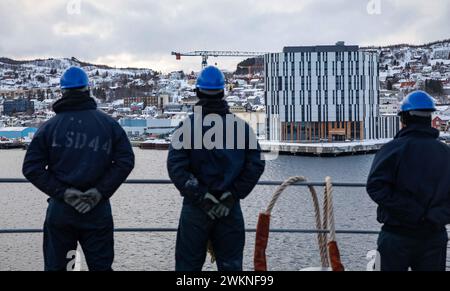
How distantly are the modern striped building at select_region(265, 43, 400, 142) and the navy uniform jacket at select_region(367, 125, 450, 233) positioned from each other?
286ft

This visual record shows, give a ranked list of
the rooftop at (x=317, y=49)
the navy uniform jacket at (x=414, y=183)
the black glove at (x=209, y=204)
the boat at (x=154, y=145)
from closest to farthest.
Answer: the navy uniform jacket at (x=414, y=183)
the black glove at (x=209, y=204)
the rooftop at (x=317, y=49)
the boat at (x=154, y=145)

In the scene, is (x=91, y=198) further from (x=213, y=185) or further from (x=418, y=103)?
(x=418, y=103)

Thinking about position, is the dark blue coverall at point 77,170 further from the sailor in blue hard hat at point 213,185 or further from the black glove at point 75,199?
the sailor in blue hard hat at point 213,185

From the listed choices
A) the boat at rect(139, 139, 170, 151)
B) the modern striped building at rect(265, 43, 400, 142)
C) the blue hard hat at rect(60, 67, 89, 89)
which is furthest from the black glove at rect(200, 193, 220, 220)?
the boat at rect(139, 139, 170, 151)

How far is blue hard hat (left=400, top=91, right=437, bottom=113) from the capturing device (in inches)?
166

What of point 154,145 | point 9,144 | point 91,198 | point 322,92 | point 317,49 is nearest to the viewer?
point 91,198

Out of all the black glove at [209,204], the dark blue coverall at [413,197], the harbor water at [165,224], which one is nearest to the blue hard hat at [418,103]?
the dark blue coverall at [413,197]

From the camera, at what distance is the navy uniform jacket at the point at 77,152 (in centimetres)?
416

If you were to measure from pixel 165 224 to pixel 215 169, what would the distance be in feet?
70.4

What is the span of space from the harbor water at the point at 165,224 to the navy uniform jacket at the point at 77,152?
348 inches

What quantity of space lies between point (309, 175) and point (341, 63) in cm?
4187

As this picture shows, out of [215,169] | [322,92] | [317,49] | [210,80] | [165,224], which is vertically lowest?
[165,224]

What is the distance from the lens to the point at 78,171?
4.16 meters

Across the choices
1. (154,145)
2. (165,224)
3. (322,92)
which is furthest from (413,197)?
(154,145)
